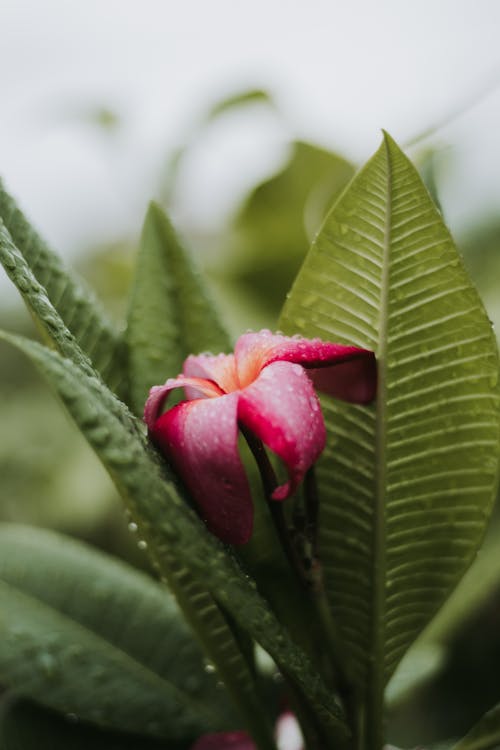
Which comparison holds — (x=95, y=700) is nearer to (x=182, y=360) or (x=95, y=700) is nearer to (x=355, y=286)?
(x=182, y=360)

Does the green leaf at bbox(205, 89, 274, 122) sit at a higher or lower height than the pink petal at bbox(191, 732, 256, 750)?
higher

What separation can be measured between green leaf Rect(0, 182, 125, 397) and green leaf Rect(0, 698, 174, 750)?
359 millimetres

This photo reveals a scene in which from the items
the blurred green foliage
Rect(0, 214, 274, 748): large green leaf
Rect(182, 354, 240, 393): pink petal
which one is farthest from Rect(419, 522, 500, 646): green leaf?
Rect(182, 354, 240, 393): pink petal

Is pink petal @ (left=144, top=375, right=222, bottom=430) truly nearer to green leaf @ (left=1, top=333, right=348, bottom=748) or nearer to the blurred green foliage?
green leaf @ (left=1, top=333, right=348, bottom=748)

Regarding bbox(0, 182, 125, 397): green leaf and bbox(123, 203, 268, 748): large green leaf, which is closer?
bbox(0, 182, 125, 397): green leaf

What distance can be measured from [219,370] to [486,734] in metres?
0.38

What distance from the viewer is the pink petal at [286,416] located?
17.3 inches

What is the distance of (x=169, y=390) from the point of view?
512mm

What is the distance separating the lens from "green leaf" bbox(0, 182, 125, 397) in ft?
1.79

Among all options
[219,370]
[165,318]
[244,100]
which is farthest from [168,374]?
[244,100]

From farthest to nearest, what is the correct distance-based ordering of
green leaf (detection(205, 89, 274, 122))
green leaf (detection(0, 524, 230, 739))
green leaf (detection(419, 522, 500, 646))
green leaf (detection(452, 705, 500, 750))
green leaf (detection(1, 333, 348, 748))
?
1. green leaf (detection(205, 89, 274, 122))
2. green leaf (detection(419, 522, 500, 646))
3. green leaf (detection(0, 524, 230, 739))
4. green leaf (detection(452, 705, 500, 750))
5. green leaf (detection(1, 333, 348, 748))

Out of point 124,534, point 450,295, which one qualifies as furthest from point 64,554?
point 124,534

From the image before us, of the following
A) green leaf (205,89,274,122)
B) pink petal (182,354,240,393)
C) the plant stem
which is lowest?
the plant stem

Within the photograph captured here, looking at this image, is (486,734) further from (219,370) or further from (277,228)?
(277,228)
